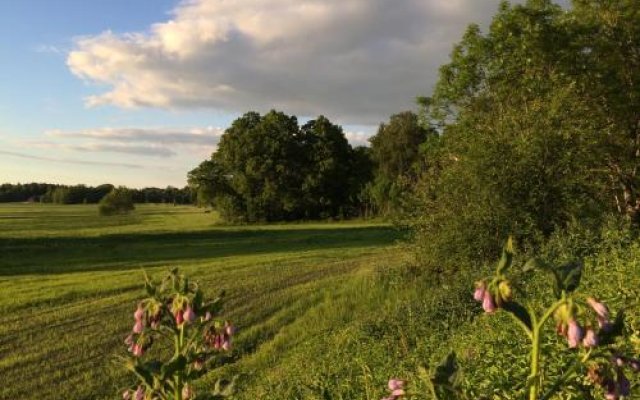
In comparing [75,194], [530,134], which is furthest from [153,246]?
[75,194]

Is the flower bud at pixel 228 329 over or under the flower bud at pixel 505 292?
under

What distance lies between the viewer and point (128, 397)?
2869 millimetres

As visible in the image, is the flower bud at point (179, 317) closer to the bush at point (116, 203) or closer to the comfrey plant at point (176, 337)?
the comfrey plant at point (176, 337)

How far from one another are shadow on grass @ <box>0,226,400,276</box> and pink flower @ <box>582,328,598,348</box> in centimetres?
2777

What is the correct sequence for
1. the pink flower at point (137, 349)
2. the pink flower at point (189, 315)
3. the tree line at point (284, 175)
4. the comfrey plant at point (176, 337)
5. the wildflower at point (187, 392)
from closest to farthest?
the comfrey plant at point (176, 337), the pink flower at point (189, 315), the wildflower at point (187, 392), the pink flower at point (137, 349), the tree line at point (284, 175)

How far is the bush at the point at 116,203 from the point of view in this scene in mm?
82188

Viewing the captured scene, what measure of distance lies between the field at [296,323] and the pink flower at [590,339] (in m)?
1.78

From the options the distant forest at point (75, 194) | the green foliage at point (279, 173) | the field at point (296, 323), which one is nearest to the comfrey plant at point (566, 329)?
the field at point (296, 323)

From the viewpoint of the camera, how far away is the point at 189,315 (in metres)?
2.62

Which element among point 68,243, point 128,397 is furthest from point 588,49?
point 68,243

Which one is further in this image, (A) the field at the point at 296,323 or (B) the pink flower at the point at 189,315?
(A) the field at the point at 296,323

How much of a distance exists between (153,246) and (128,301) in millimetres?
21876

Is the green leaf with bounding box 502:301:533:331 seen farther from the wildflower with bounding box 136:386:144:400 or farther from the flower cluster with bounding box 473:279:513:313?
the wildflower with bounding box 136:386:144:400

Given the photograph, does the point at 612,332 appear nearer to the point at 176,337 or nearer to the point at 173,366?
the point at 173,366
